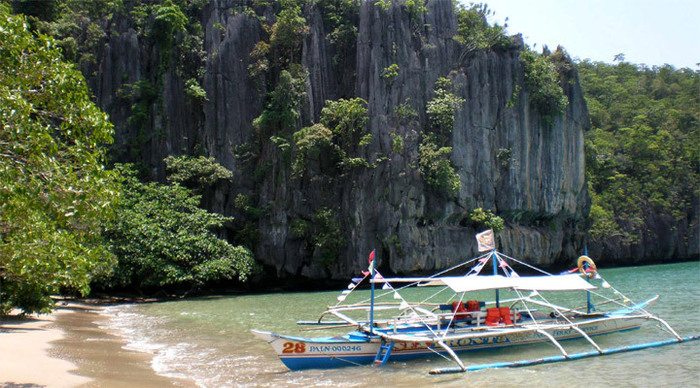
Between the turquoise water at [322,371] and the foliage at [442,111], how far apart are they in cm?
1485

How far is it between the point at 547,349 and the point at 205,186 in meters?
25.3

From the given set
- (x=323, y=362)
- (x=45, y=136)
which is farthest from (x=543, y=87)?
(x=45, y=136)

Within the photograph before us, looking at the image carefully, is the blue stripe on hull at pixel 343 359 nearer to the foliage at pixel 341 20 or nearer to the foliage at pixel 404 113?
the foliage at pixel 404 113

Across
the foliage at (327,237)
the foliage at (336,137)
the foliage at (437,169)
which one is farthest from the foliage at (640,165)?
the foliage at (327,237)

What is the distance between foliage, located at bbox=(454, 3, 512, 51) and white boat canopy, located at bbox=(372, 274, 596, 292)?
2661 centimetres

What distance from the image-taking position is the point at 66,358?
13.9m

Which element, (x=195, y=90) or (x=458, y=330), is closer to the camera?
(x=458, y=330)

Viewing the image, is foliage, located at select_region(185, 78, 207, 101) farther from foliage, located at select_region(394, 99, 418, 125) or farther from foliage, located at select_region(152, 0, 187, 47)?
foliage, located at select_region(394, 99, 418, 125)

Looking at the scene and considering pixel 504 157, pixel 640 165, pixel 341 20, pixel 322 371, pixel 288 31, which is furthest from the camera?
pixel 640 165

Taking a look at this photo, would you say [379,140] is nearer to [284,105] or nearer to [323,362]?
[284,105]

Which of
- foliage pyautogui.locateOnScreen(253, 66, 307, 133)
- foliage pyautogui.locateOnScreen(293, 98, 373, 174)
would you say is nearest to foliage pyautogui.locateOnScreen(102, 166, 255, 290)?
foliage pyautogui.locateOnScreen(293, 98, 373, 174)

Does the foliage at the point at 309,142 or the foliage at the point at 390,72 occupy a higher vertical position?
Answer: the foliage at the point at 390,72

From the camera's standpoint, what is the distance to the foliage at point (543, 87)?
137 ft

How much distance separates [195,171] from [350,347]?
24254 mm
